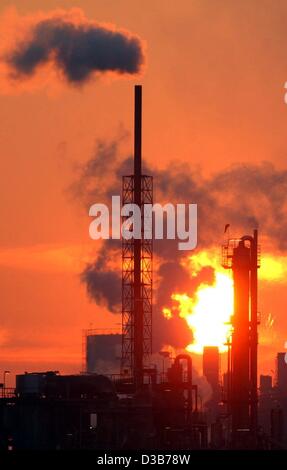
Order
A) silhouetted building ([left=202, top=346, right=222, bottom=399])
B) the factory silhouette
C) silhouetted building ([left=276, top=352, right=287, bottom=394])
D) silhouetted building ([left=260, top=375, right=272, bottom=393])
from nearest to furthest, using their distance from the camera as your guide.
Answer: the factory silhouette → silhouetted building ([left=202, top=346, right=222, bottom=399]) → silhouetted building ([left=276, top=352, right=287, bottom=394]) → silhouetted building ([left=260, top=375, right=272, bottom=393])

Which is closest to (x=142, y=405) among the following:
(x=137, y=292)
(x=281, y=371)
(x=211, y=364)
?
(x=137, y=292)

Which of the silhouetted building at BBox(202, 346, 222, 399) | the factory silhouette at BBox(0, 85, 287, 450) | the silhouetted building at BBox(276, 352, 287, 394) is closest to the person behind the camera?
the factory silhouette at BBox(0, 85, 287, 450)

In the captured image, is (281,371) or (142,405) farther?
(281,371)

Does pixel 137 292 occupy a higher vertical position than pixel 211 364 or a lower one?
higher

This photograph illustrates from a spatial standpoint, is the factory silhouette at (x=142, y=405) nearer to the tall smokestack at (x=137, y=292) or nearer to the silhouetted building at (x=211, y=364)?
the tall smokestack at (x=137, y=292)

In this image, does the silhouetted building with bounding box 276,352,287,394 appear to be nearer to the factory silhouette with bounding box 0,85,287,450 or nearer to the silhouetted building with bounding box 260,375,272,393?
the silhouetted building with bounding box 260,375,272,393

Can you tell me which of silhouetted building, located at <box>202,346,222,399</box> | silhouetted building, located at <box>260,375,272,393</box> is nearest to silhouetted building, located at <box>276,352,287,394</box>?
silhouetted building, located at <box>260,375,272,393</box>

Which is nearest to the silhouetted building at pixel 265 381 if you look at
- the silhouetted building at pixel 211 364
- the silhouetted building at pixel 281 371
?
the silhouetted building at pixel 281 371

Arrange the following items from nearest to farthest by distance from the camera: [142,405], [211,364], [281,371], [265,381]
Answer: [142,405]
[211,364]
[281,371]
[265,381]

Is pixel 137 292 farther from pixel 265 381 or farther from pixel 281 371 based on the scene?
pixel 265 381

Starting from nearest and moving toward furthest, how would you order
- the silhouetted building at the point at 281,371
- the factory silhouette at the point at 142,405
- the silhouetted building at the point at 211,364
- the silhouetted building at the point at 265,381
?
the factory silhouette at the point at 142,405 < the silhouetted building at the point at 211,364 < the silhouetted building at the point at 281,371 < the silhouetted building at the point at 265,381

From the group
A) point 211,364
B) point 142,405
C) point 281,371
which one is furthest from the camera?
point 281,371
